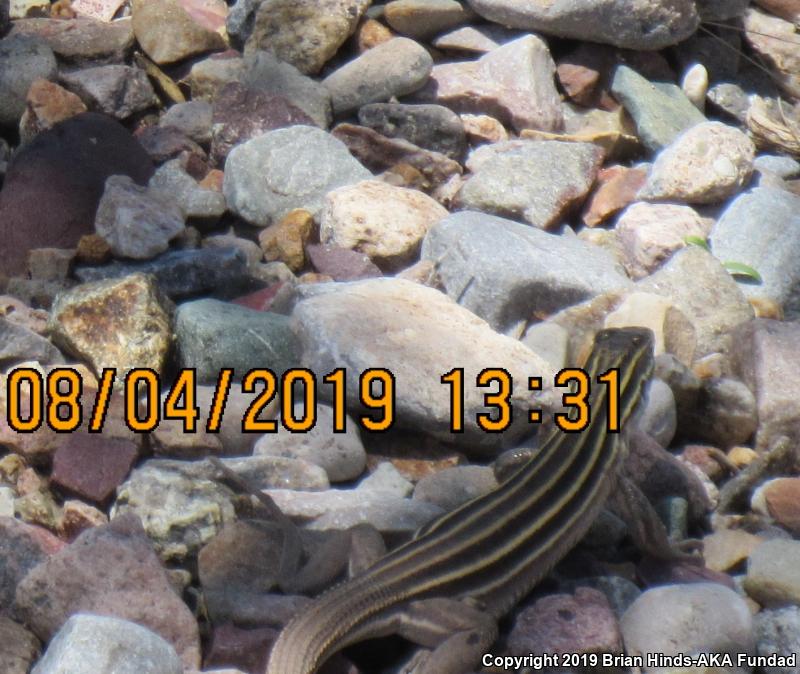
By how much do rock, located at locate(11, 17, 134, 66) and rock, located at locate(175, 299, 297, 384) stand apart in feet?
8.48

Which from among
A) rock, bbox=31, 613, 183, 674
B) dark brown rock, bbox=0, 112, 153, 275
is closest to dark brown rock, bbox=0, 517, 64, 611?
rock, bbox=31, 613, 183, 674

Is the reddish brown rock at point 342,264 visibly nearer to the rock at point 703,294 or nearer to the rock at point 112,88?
the rock at point 703,294

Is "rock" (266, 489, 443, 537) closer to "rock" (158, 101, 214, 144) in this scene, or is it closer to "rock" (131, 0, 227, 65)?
"rock" (158, 101, 214, 144)

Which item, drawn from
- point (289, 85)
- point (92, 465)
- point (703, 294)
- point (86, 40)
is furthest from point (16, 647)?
point (86, 40)

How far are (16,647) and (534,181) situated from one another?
357 centimetres

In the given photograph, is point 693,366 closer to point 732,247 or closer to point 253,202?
point 732,247

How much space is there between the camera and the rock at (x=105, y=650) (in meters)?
2.97

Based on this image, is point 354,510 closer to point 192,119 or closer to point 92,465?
point 92,465

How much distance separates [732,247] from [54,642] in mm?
3898

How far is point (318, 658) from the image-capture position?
3053 mm

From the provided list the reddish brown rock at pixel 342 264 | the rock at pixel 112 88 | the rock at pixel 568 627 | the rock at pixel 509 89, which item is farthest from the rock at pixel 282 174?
the rock at pixel 568 627

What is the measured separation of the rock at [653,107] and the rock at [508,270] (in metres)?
1.41

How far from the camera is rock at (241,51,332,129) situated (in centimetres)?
640

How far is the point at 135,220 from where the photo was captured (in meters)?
5.25
